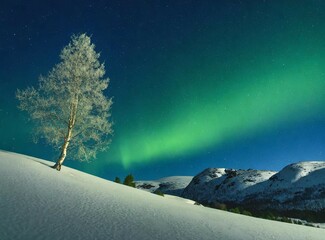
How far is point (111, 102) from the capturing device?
2134 cm

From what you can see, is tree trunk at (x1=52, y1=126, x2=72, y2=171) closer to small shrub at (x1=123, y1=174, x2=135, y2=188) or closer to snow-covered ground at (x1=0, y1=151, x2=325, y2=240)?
snow-covered ground at (x1=0, y1=151, x2=325, y2=240)

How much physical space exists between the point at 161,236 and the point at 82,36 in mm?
17346

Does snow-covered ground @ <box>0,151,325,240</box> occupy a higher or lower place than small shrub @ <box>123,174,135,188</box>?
lower

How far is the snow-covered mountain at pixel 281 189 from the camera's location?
3676 inches

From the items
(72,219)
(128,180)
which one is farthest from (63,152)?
(128,180)

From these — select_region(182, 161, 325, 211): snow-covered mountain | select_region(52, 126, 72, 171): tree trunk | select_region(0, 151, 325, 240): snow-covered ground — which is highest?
select_region(182, 161, 325, 211): snow-covered mountain

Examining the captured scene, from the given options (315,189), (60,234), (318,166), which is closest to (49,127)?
(60,234)

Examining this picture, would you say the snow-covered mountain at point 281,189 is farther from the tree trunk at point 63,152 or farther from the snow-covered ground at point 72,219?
the snow-covered ground at point 72,219

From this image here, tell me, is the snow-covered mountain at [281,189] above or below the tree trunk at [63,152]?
above

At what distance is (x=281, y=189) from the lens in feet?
358

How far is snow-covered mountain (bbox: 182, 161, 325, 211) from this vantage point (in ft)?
306

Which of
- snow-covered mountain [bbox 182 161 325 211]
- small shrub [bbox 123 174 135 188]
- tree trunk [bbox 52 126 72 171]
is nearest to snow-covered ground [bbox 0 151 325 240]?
tree trunk [bbox 52 126 72 171]

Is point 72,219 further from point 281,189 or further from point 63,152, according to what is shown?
point 281,189

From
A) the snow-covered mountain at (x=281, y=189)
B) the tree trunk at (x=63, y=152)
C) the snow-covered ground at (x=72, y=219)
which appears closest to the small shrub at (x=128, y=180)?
the tree trunk at (x=63, y=152)
